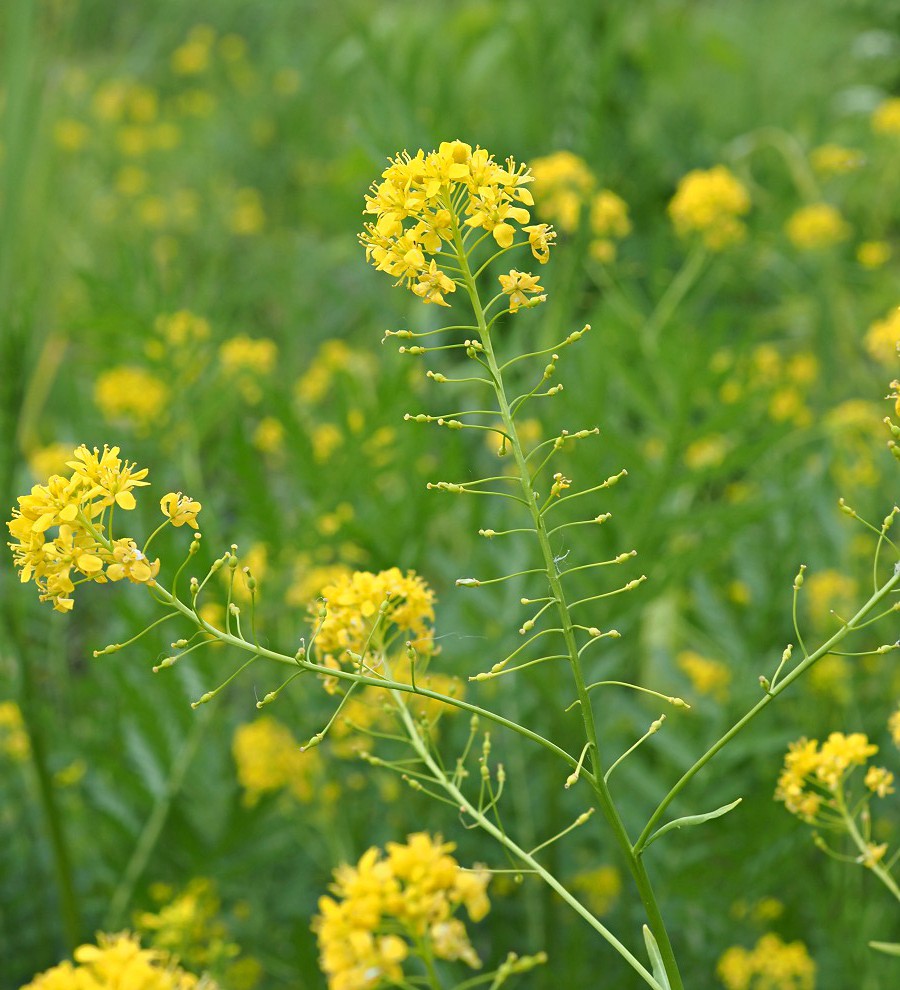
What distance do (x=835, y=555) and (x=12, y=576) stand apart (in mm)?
1597

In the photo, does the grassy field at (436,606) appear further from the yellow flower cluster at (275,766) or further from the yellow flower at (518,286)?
the yellow flower at (518,286)

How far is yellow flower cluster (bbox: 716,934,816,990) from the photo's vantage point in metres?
1.94

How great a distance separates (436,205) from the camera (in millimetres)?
1054

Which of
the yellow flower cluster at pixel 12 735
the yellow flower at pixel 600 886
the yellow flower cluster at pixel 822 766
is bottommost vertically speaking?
the yellow flower at pixel 600 886

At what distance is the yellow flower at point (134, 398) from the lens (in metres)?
2.83

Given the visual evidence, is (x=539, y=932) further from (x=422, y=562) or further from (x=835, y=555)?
(x=835, y=555)

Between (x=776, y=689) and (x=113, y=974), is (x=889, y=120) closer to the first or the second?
(x=776, y=689)

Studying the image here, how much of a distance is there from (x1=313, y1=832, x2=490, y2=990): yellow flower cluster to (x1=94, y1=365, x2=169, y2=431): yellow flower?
6.39ft

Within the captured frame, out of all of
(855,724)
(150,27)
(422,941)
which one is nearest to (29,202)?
(422,941)

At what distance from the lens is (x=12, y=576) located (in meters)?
2.07

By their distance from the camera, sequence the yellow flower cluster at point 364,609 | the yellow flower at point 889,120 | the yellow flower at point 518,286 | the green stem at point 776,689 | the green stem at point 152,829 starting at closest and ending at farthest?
the green stem at point 776,689
the yellow flower at point 518,286
the yellow flower cluster at point 364,609
the green stem at point 152,829
the yellow flower at point 889,120

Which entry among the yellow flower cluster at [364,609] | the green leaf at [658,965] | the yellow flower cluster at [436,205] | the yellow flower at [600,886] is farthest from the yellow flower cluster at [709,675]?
the yellow flower cluster at [436,205]

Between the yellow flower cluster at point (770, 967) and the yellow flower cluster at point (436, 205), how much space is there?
1.36 meters

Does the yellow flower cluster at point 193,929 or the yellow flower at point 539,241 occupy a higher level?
the yellow flower at point 539,241
